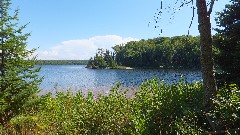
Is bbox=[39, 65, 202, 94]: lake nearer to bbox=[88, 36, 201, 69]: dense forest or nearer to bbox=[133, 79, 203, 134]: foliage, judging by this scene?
bbox=[133, 79, 203, 134]: foliage

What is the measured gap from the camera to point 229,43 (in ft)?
46.8

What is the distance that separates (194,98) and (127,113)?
2532 millimetres

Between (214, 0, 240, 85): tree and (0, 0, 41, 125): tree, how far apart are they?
29.2 feet

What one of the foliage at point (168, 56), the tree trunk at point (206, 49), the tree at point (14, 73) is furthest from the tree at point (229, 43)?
the foliage at point (168, 56)

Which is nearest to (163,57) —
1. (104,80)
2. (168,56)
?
(168,56)

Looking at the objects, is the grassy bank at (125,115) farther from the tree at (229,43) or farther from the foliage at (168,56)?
the foliage at (168,56)

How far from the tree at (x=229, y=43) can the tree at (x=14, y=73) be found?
29.2ft

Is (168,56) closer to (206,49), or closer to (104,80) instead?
(104,80)

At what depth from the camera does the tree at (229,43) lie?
1367 cm

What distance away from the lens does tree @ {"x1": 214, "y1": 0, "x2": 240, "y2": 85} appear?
538 inches

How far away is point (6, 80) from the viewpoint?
12125 mm

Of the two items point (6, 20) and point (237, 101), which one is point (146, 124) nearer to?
point (237, 101)

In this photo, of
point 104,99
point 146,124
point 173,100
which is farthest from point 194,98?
point 104,99

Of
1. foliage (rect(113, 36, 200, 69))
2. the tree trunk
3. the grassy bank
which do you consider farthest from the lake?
foliage (rect(113, 36, 200, 69))
